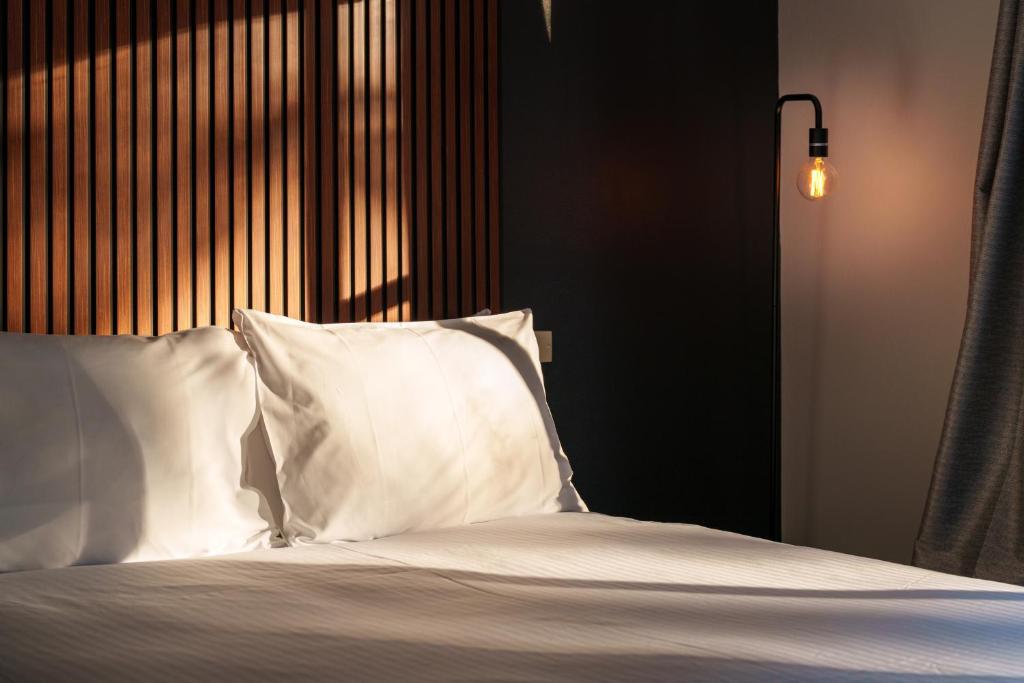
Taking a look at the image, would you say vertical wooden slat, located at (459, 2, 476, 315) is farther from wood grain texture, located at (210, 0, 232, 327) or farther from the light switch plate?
wood grain texture, located at (210, 0, 232, 327)

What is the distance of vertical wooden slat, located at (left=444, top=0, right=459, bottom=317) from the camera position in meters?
3.10

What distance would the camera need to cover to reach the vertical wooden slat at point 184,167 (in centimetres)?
255

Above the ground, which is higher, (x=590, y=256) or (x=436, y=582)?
(x=590, y=256)

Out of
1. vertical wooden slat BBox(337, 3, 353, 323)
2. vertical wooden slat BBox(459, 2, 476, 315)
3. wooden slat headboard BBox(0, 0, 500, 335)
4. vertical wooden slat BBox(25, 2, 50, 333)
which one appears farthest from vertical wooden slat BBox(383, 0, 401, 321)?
vertical wooden slat BBox(25, 2, 50, 333)

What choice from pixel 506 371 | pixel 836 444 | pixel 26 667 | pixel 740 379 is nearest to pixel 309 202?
pixel 506 371

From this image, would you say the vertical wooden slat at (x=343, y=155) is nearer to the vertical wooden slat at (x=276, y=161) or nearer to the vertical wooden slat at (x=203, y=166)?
the vertical wooden slat at (x=276, y=161)

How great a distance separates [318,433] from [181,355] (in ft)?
1.02

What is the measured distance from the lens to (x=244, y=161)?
2.66 meters

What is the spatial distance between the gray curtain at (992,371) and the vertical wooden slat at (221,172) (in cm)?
220

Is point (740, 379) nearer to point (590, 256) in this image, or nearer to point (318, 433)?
point (590, 256)

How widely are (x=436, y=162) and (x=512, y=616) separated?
66.2 inches

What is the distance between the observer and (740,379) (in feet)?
13.0

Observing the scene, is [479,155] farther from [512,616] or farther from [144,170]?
[512,616]

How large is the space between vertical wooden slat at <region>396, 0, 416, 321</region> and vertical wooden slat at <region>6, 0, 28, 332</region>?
0.98 metres
